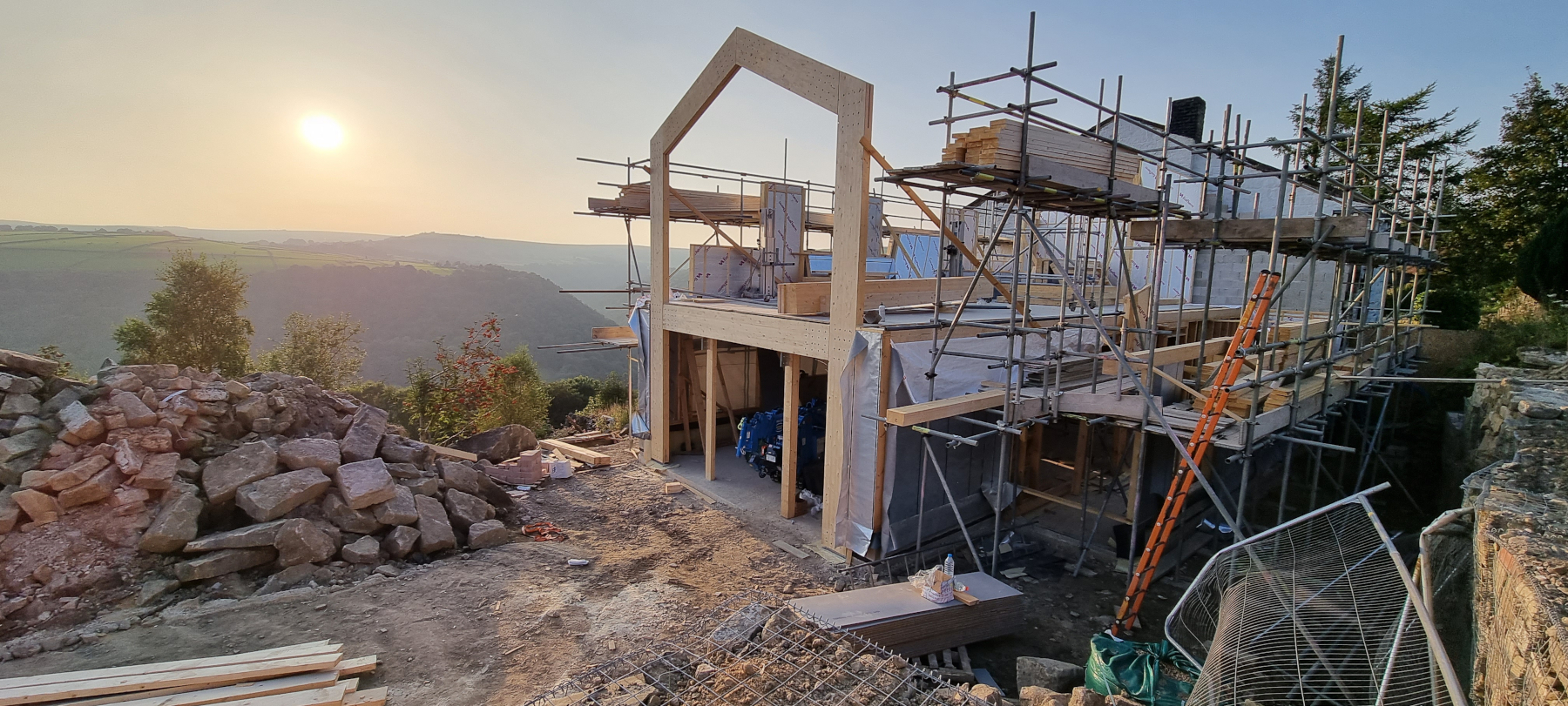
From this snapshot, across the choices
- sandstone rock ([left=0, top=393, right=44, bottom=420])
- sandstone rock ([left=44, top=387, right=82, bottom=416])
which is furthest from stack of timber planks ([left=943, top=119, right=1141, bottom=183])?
sandstone rock ([left=0, top=393, right=44, bottom=420])

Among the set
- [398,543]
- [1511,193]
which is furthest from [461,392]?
[1511,193]

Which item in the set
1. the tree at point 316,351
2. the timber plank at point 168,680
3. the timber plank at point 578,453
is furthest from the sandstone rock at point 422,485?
the tree at point 316,351

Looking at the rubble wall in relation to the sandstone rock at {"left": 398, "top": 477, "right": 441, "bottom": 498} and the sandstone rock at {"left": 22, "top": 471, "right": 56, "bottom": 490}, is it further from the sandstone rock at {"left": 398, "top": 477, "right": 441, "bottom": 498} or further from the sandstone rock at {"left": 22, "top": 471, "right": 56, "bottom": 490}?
the sandstone rock at {"left": 22, "top": 471, "right": 56, "bottom": 490}

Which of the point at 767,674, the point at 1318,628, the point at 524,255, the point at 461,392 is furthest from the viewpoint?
the point at 524,255

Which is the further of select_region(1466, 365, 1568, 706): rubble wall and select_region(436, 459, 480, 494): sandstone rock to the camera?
select_region(436, 459, 480, 494): sandstone rock

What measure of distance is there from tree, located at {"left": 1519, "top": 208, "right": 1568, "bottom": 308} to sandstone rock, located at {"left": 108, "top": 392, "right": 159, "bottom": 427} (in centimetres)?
2355

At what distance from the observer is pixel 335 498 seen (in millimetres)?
8266

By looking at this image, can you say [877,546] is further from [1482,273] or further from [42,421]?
[1482,273]

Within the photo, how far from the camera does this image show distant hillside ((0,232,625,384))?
3809cm

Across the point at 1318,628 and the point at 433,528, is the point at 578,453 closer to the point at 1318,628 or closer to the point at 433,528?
the point at 433,528

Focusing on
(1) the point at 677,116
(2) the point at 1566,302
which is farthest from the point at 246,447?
(2) the point at 1566,302

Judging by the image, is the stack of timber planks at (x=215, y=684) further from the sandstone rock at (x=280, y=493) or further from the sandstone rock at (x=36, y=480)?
the sandstone rock at (x=36, y=480)

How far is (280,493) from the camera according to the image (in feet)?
25.9

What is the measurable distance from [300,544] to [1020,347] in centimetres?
914
